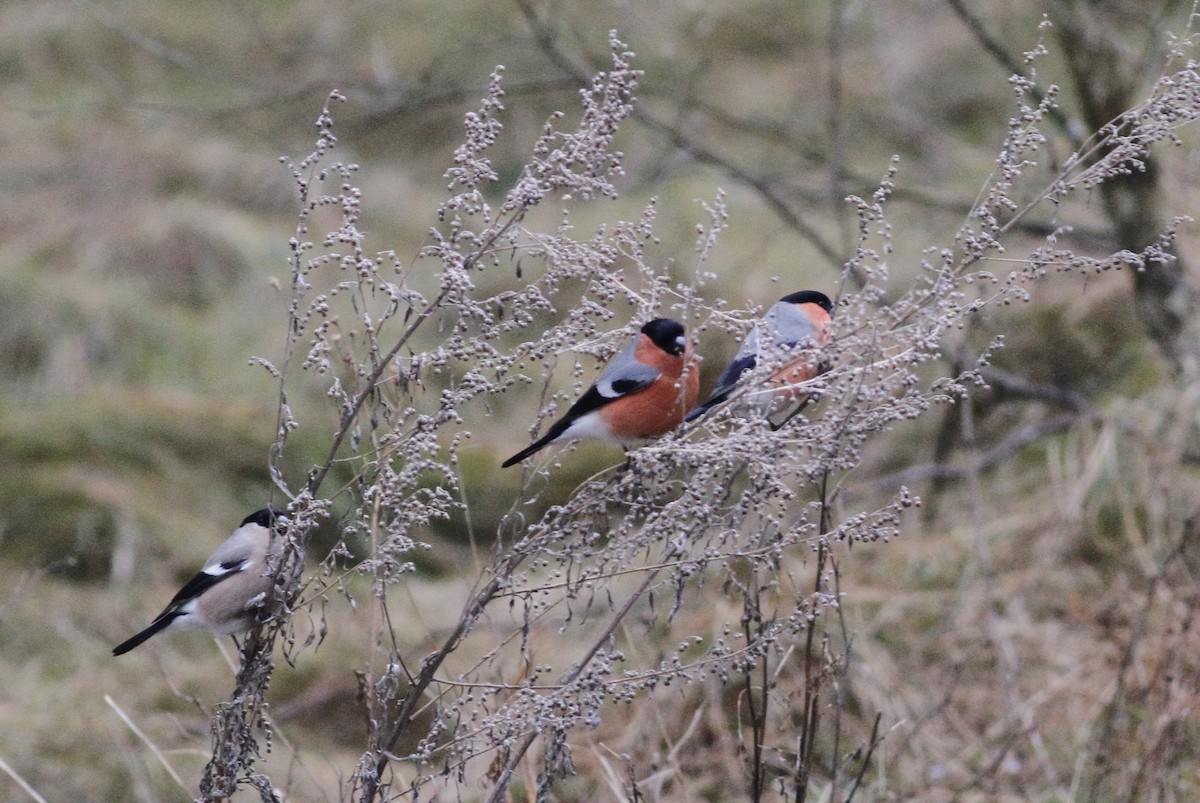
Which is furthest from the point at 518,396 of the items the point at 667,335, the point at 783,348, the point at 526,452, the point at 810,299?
the point at 783,348

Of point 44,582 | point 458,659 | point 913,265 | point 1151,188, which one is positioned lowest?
point 458,659

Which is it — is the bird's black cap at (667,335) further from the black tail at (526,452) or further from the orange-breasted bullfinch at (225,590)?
the orange-breasted bullfinch at (225,590)

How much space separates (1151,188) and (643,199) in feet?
9.89

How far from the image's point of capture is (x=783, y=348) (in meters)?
1.73

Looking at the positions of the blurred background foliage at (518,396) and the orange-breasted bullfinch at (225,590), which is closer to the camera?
the orange-breasted bullfinch at (225,590)

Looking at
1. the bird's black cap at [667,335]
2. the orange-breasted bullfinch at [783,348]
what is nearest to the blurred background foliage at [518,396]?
the orange-breasted bullfinch at [783,348]

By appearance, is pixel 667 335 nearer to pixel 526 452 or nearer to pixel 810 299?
pixel 810 299

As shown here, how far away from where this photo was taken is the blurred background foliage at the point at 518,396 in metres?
3.71

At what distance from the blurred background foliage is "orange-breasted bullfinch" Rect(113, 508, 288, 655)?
123mm

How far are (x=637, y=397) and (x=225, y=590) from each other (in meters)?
0.79

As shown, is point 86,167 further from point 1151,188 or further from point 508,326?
point 508,326

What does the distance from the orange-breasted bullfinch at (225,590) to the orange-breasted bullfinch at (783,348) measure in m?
0.81

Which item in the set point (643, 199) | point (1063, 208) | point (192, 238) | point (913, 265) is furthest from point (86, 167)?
point (1063, 208)

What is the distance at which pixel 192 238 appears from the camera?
6914 mm
